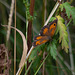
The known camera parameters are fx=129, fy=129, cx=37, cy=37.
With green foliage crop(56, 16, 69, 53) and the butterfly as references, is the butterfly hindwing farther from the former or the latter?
green foliage crop(56, 16, 69, 53)

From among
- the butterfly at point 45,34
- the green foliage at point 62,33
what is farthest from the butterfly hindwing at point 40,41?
the green foliage at point 62,33

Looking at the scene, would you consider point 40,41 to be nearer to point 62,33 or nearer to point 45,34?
point 45,34

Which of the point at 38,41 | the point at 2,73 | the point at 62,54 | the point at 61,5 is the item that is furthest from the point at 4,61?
the point at 62,54

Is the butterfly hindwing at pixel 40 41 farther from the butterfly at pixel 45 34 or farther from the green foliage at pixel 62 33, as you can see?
the green foliage at pixel 62 33

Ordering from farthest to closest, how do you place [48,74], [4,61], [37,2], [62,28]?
[48,74]
[37,2]
[4,61]
[62,28]

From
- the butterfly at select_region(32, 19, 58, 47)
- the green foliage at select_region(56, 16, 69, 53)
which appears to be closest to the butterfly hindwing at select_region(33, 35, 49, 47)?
the butterfly at select_region(32, 19, 58, 47)

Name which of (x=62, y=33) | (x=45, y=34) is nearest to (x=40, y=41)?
(x=45, y=34)

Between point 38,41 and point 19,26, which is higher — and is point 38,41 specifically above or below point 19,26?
below

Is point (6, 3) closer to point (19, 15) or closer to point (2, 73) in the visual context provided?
point (19, 15)
